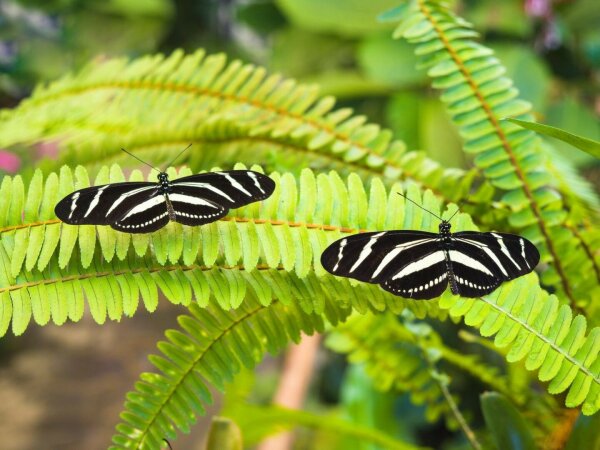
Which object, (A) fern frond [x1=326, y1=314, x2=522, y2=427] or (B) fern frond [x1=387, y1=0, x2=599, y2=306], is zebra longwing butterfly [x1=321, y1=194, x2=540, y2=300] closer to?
(B) fern frond [x1=387, y1=0, x2=599, y2=306]

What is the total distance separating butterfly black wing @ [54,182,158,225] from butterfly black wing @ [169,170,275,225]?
0.09 feet

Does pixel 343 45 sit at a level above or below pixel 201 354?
above

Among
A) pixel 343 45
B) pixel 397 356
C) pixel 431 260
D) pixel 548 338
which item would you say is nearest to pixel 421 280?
pixel 431 260

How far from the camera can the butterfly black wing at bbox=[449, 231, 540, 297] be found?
560mm

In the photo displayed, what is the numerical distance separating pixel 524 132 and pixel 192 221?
40 cm

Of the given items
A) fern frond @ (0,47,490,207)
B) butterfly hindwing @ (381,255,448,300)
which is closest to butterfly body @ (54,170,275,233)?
butterfly hindwing @ (381,255,448,300)

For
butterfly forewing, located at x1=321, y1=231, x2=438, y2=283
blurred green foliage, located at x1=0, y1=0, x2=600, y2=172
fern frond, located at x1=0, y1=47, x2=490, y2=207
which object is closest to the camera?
butterfly forewing, located at x1=321, y1=231, x2=438, y2=283

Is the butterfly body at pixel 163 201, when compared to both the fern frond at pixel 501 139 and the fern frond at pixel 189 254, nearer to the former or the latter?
the fern frond at pixel 189 254

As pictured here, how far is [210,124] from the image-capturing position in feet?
2.84

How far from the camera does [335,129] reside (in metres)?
0.85

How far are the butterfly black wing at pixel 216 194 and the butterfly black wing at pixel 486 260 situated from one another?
0.17 metres

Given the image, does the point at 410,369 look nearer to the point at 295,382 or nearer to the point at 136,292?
the point at 136,292

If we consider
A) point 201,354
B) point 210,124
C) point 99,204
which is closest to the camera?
point 99,204

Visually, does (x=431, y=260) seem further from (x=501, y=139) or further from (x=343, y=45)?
(x=343, y=45)
